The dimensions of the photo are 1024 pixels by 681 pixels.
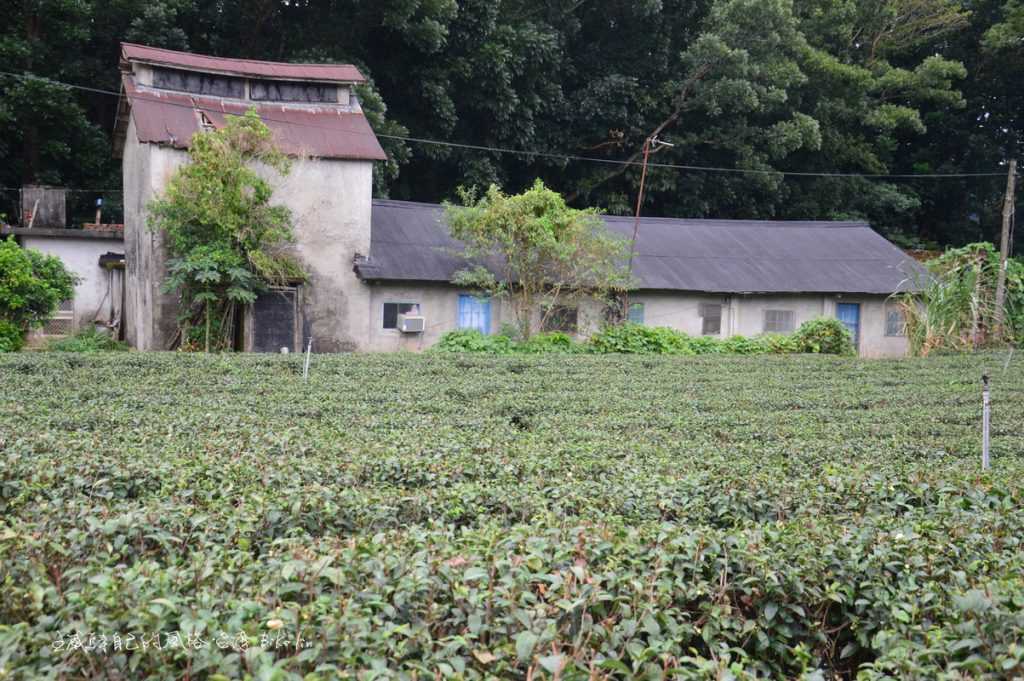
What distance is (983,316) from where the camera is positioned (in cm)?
2403

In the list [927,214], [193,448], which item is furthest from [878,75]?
[193,448]

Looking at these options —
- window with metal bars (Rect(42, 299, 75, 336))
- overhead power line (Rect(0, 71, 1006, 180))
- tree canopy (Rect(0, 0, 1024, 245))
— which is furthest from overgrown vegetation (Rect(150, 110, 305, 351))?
tree canopy (Rect(0, 0, 1024, 245))

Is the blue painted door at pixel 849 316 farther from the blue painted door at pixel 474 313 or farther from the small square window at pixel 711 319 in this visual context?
the blue painted door at pixel 474 313

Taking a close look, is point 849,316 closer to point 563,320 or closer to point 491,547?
point 563,320

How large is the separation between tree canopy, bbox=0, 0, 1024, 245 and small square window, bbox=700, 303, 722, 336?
10.0 meters

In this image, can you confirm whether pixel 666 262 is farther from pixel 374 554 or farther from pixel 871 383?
pixel 374 554

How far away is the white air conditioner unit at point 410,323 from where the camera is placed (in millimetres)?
23109

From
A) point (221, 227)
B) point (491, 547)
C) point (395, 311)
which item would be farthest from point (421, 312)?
point (491, 547)

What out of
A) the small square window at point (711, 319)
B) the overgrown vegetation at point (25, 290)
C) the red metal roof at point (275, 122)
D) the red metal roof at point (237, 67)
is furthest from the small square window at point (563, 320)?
the overgrown vegetation at point (25, 290)

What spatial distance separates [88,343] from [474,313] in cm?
957

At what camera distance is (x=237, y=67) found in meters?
23.1

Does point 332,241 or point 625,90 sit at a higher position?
point 625,90

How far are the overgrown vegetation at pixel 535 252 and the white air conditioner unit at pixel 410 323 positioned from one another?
1.48 metres

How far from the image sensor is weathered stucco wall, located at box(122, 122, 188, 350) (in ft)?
69.8
